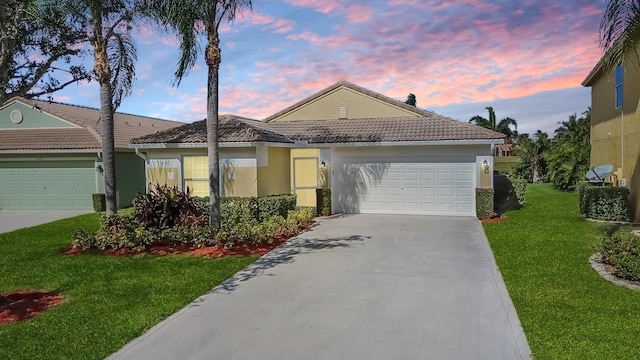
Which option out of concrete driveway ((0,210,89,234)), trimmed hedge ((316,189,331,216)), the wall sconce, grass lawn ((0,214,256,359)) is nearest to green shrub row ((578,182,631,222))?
the wall sconce

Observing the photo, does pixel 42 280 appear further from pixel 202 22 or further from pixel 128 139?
→ pixel 128 139

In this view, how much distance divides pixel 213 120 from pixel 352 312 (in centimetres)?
772

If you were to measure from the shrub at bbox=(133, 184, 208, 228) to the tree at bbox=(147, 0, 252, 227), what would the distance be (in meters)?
0.66

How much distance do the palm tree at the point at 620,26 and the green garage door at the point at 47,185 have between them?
1999 cm

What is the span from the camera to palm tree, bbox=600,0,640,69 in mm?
10062

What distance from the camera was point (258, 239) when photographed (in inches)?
457

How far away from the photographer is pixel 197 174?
1623 centimetres

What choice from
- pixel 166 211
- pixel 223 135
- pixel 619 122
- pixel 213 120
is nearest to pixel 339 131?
pixel 223 135

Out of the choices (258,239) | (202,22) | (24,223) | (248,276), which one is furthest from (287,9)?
(24,223)

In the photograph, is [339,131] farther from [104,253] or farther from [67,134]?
[67,134]

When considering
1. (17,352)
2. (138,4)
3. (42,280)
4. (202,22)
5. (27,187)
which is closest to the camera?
(17,352)

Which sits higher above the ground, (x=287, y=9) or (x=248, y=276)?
(x=287, y=9)

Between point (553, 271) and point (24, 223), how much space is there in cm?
1787

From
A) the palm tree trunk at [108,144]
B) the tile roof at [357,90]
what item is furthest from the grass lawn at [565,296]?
the palm tree trunk at [108,144]
